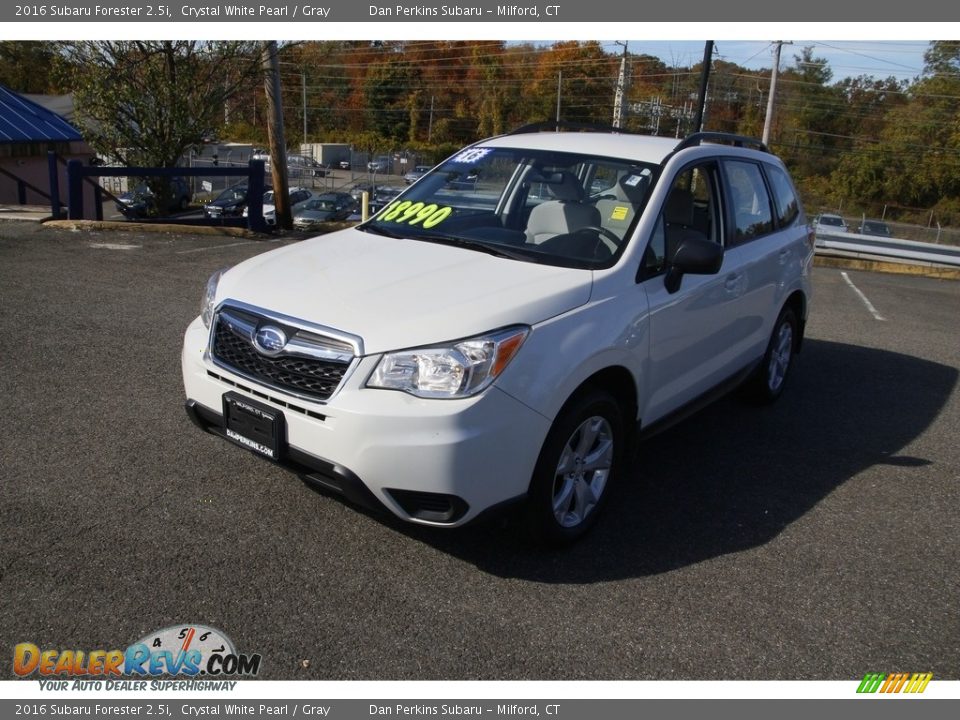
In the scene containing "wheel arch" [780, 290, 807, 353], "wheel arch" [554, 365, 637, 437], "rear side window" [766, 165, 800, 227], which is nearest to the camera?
"wheel arch" [554, 365, 637, 437]

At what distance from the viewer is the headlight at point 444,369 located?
3.26 m

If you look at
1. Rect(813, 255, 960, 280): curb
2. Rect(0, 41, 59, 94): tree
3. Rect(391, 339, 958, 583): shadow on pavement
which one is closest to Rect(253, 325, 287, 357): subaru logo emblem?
Rect(391, 339, 958, 583): shadow on pavement

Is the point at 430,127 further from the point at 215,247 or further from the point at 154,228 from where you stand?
the point at 215,247

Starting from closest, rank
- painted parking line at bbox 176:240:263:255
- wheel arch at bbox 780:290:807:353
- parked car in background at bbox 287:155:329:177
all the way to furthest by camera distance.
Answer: wheel arch at bbox 780:290:807:353 < painted parking line at bbox 176:240:263:255 < parked car in background at bbox 287:155:329:177

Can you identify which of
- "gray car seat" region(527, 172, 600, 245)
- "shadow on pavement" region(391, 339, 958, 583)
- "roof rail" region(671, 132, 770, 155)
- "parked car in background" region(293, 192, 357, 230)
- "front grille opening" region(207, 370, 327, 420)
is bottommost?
"parked car in background" region(293, 192, 357, 230)

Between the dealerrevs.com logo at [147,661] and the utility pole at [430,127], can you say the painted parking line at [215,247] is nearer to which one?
the dealerrevs.com logo at [147,661]

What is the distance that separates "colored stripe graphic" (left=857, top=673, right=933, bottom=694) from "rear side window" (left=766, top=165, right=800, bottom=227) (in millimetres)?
3538

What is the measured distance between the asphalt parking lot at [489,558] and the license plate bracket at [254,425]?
19.3 inches

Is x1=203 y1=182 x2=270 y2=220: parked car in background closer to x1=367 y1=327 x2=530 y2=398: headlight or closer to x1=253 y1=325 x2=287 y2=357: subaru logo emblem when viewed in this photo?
x1=253 y1=325 x2=287 y2=357: subaru logo emblem

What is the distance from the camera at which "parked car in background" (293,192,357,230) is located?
27.8m

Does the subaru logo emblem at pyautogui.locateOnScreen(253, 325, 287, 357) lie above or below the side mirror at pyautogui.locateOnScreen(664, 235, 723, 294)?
below

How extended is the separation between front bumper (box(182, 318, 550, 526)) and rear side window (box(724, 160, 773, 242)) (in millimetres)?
2570

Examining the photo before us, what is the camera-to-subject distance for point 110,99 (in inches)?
577

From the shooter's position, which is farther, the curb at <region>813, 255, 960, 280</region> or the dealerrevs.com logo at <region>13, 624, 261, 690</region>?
the curb at <region>813, 255, 960, 280</region>
